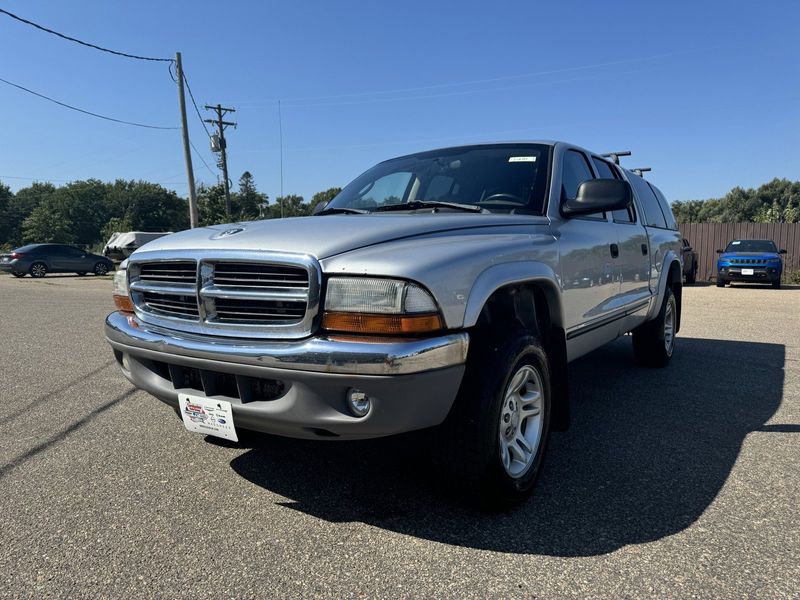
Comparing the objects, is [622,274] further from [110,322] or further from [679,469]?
[110,322]

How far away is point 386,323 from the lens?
2129 mm

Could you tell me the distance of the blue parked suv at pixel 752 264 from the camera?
16.4 metres

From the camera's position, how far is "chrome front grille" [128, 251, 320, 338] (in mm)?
2240

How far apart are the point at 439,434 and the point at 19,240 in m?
97.1

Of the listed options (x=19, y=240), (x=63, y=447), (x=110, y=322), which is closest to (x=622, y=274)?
(x=110, y=322)

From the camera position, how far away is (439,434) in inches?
94.4

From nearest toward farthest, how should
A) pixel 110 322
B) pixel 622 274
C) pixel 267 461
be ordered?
pixel 110 322
pixel 267 461
pixel 622 274

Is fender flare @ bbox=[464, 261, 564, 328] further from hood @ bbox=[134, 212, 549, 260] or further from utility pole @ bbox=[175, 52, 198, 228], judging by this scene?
utility pole @ bbox=[175, 52, 198, 228]

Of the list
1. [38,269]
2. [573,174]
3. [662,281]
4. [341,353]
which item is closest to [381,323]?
[341,353]

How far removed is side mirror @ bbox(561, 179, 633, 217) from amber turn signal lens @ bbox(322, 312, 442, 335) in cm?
156

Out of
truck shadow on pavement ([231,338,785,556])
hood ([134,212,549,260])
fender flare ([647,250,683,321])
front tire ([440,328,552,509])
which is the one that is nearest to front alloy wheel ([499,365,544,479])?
front tire ([440,328,552,509])

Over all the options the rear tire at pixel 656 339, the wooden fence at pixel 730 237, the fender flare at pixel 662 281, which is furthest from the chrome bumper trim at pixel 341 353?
the wooden fence at pixel 730 237

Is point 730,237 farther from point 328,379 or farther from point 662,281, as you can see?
point 328,379

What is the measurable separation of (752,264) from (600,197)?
1622 centimetres
